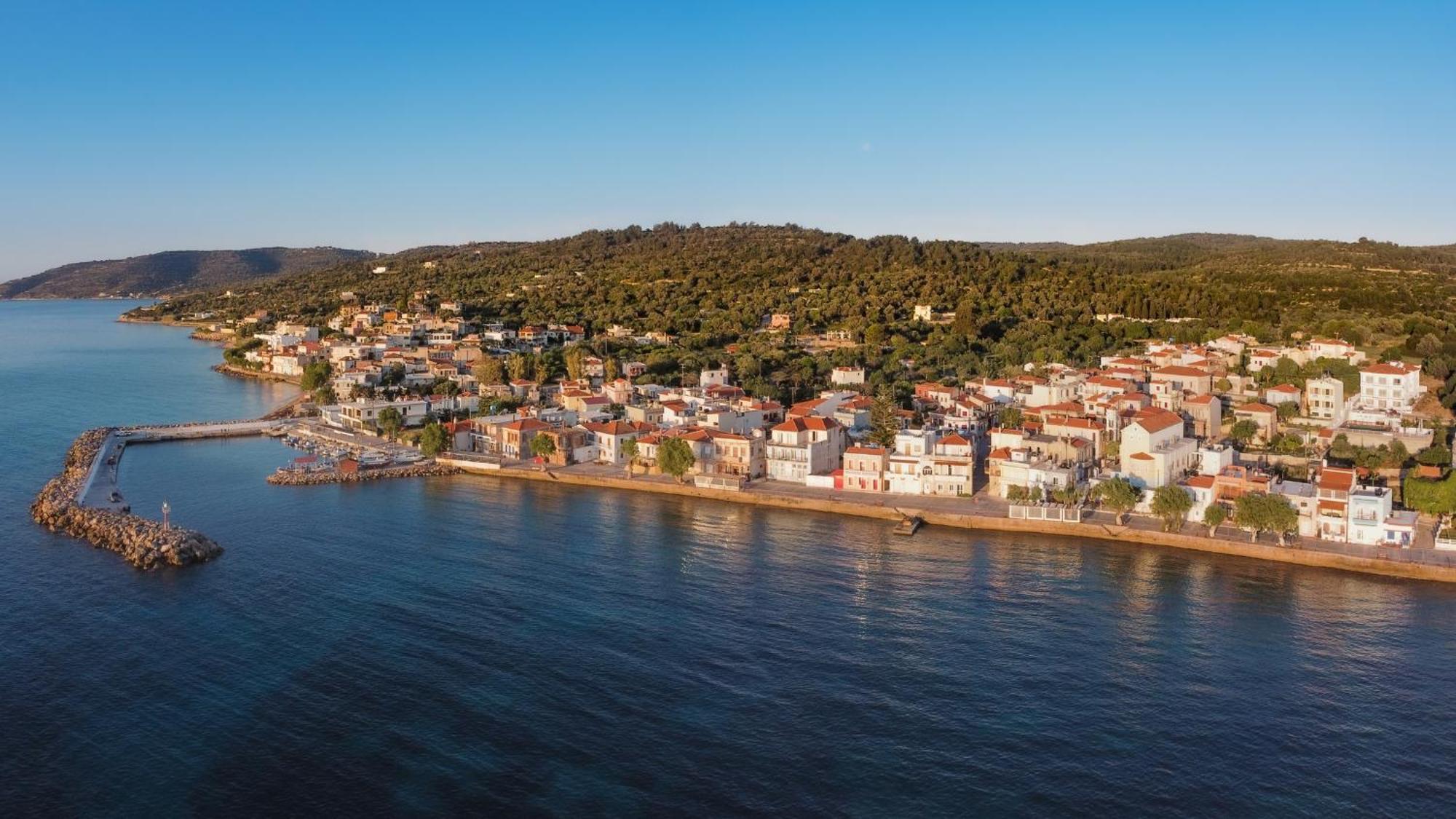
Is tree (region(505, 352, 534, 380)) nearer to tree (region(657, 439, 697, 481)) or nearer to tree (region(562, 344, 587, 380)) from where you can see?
tree (region(562, 344, 587, 380))

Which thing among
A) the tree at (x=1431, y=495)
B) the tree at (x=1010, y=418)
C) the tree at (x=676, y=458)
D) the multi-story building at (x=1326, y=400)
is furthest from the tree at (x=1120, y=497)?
the multi-story building at (x=1326, y=400)

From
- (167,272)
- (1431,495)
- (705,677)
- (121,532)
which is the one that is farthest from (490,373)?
(167,272)

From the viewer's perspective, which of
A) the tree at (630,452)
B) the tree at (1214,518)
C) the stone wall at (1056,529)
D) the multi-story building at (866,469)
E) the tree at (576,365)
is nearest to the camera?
the stone wall at (1056,529)

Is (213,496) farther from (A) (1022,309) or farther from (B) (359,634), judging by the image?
(A) (1022,309)

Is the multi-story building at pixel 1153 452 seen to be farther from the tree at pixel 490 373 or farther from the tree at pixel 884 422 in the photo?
the tree at pixel 490 373

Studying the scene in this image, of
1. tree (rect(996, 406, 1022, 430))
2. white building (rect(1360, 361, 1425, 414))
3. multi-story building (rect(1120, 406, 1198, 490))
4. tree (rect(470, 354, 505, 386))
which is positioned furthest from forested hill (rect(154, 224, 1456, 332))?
multi-story building (rect(1120, 406, 1198, 490))

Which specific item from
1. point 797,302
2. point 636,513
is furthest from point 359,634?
point 797,302
